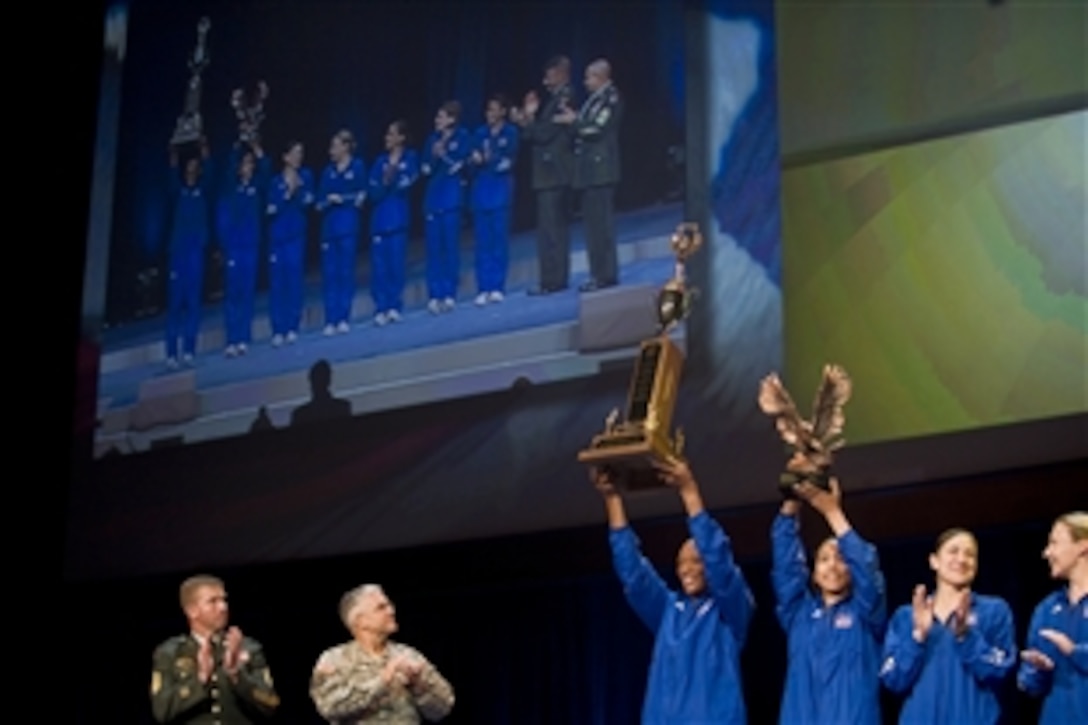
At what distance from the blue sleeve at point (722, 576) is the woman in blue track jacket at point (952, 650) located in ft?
1.76

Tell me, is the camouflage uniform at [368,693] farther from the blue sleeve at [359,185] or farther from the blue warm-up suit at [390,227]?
the blue sleeve at [359,185]

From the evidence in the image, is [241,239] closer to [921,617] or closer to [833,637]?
[833,637]

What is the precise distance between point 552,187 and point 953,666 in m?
2.79

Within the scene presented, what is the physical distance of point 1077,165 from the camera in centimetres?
594

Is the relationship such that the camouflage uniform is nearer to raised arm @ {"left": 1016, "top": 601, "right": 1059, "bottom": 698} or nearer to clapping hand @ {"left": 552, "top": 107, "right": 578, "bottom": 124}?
raised arm @ {"left": 1016, "top": 601, "right": 1059, "bottom": 698}

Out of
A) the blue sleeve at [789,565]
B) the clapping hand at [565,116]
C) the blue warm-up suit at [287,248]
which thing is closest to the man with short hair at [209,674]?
the blue sleeve at [789,565]

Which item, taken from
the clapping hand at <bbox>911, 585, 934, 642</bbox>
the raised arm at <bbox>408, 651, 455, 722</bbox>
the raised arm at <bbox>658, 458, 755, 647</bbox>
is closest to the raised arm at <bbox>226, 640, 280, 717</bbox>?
the raised arm at <bbox>408, 651, 455, 722</bbox>

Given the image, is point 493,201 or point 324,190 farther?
point 324,190

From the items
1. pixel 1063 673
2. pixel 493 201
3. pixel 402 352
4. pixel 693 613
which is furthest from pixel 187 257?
pixel 1063 673

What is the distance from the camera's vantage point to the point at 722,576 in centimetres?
531

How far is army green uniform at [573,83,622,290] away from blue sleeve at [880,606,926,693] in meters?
2.18

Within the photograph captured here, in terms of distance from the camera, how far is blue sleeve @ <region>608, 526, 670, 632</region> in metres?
5.52

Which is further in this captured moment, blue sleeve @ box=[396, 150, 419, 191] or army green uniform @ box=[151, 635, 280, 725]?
blue sleeve @ box=[396, 150, 419, 191]

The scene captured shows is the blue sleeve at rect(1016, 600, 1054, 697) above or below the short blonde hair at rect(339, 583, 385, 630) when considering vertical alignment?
below
